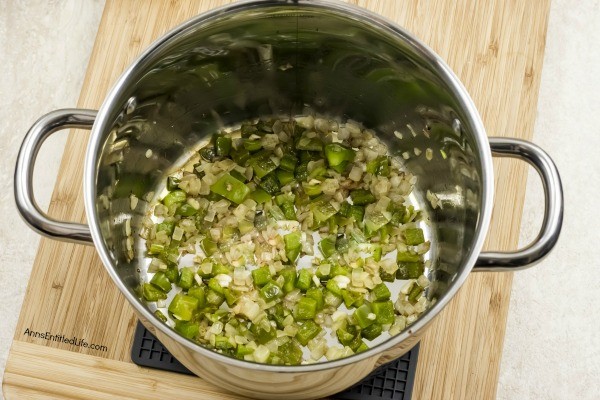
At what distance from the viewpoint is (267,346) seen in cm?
108

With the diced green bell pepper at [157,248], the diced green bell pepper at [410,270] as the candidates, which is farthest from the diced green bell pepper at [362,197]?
the diced green bell pepper at [157,248]

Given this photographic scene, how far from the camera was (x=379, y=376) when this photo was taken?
104 centimetres

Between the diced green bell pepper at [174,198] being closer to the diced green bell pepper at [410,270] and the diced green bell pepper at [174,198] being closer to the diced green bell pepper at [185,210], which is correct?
the diced green bell pepper at [185,210]

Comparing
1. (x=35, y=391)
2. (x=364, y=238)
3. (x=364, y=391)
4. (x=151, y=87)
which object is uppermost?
(x=151, y=87)

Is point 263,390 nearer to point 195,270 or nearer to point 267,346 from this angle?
point 267,346

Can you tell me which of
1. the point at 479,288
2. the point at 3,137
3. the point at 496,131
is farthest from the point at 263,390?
the point at 3,137

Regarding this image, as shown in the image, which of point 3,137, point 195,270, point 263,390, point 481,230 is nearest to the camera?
point 481,230

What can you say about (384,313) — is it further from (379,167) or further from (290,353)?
(379,167)

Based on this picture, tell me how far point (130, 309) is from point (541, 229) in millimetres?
623

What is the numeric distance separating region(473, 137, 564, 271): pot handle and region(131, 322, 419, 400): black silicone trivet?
25 centimetres

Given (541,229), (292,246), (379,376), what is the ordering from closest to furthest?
(541,229) → (379,376) → (292,246)

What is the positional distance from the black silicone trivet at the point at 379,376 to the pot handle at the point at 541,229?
255mm

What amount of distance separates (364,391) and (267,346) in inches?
6.4

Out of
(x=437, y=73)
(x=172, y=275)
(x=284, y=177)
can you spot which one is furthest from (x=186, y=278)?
(x=437, y=73)
